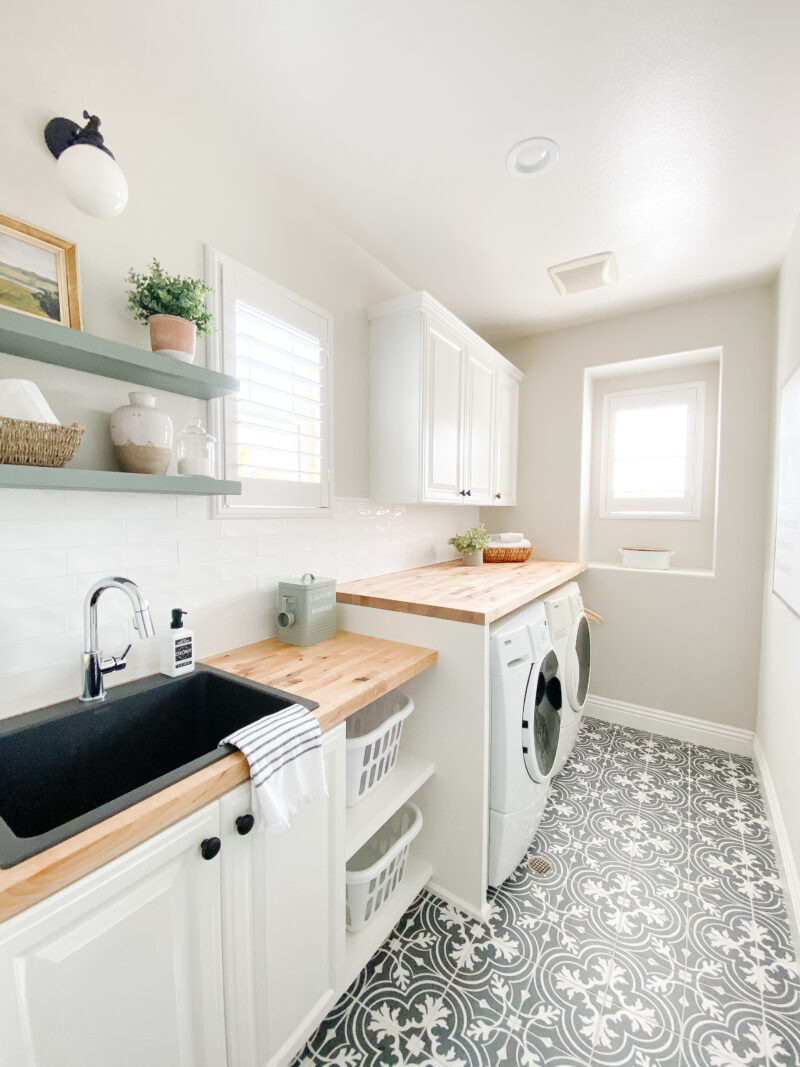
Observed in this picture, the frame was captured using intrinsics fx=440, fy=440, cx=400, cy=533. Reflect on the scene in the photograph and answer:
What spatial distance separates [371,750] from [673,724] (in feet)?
7.50

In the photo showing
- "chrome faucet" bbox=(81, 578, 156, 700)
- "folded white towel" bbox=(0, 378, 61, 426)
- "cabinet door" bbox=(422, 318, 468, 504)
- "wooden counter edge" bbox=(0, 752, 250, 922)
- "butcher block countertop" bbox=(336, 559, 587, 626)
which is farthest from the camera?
"cabinet door" bbox=(422, 318, 468, 504)

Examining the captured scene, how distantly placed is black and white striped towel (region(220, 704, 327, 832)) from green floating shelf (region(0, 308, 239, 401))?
92 centimetres

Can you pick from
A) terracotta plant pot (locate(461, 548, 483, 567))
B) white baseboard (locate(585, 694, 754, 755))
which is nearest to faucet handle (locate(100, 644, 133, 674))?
terracotta plant pot (locate(461, 548, 483, 567))

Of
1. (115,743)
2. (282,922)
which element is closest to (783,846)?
(282,922)

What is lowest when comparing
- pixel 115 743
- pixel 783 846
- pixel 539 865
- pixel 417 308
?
pixel 539 865

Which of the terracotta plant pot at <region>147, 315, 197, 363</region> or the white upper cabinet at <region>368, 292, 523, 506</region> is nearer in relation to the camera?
the terracotta plant pot at <region>147, 315, 197, 363</region>

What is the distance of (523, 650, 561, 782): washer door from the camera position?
1676mm

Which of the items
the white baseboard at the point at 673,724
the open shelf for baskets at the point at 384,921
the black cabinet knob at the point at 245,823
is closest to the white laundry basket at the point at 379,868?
the open shelf for baskets at the point at 384,921

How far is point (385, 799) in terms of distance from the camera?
143 centimetres

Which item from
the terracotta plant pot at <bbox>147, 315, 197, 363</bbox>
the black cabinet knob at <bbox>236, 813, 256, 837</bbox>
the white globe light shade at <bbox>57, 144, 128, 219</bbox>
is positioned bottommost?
→ the black cabinet knob at <bbox>236, 813, 256, 837</bbox>

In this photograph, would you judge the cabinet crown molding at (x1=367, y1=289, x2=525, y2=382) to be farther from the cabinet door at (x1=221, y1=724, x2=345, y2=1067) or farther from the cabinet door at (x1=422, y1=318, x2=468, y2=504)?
the cabinet door at (x1=221, y1=724, x2=345, y2=1067)

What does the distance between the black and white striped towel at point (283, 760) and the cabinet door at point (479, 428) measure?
177 centimetres

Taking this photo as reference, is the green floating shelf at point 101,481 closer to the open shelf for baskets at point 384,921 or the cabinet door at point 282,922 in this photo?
the cabinet door at point 282,922

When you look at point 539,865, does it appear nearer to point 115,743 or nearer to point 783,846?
point 783,846
